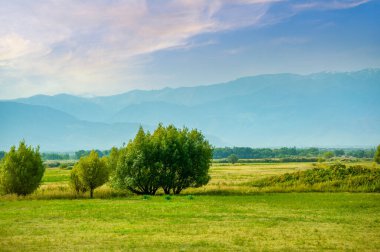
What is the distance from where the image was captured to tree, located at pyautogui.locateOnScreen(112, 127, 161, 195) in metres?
52.2

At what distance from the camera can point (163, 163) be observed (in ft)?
177

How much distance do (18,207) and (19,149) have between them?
1315 cm

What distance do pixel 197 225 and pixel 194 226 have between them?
45cm

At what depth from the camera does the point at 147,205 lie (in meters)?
39.3

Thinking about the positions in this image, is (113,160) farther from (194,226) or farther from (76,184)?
(194,226)

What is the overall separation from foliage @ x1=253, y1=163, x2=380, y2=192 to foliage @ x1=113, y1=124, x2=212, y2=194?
11860mm

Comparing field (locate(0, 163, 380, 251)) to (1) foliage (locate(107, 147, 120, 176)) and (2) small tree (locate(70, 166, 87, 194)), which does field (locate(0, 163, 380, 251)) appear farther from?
(1) foliage (locate(107, 147, 120, 176))

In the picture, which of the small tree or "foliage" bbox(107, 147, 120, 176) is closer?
the small tree

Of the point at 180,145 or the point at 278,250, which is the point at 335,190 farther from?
the point at 278,250

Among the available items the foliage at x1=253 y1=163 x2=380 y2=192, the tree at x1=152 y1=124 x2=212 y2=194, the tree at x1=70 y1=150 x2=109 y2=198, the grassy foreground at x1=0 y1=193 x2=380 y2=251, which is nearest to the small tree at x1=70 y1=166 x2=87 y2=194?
the tree at x1=70 y1=150 x2=109 y2=198

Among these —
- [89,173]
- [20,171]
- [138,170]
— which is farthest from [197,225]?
[20,171]

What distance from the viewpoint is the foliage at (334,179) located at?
181ft

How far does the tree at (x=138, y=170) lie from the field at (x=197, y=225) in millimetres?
10145

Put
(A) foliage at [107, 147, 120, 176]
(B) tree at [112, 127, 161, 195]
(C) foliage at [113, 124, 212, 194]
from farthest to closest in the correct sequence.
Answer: (A) foliage at [107, 147, 120, 176], (C) foliage at [113, 124, 212, 194], (B) tree at [112, 127, 161, 195]
